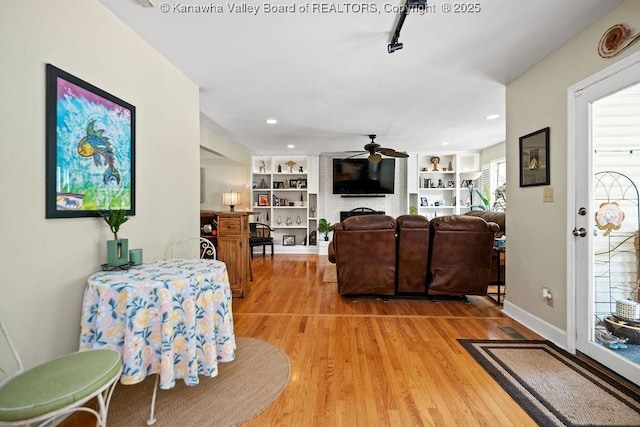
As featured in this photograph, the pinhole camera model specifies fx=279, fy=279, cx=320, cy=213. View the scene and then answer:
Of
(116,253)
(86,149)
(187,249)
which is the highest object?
(86,149)

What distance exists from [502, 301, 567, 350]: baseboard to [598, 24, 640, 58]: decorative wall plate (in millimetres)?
2069

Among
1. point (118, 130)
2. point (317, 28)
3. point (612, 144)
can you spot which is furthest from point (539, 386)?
point (118, 130)

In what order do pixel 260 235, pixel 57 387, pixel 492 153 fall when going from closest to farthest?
1. pixel 57 387
2. pixel 492 153
3. pixel 260 235

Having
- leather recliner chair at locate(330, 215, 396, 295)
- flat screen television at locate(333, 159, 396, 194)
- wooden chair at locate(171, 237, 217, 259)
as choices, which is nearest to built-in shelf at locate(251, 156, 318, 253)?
flat screen television at locate(333, 159, 396, 194)

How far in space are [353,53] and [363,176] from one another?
445 centimetres

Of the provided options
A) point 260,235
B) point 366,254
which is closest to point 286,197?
point 260,235

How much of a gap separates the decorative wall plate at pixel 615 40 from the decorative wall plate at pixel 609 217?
1.02 metres

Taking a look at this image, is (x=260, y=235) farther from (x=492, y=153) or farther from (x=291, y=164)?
(x=492, y=153)

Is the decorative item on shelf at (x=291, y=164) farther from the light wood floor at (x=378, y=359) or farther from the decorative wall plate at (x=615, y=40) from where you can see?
the decorative wall plate at (x=615, y=40)

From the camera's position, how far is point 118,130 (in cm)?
186

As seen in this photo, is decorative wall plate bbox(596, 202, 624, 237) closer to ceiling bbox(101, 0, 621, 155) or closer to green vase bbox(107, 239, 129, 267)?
ceiling bbox(101, 0, 621, 155)

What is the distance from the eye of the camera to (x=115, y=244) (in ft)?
5.52

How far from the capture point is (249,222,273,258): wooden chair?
580cm

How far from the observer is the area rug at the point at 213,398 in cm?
148
